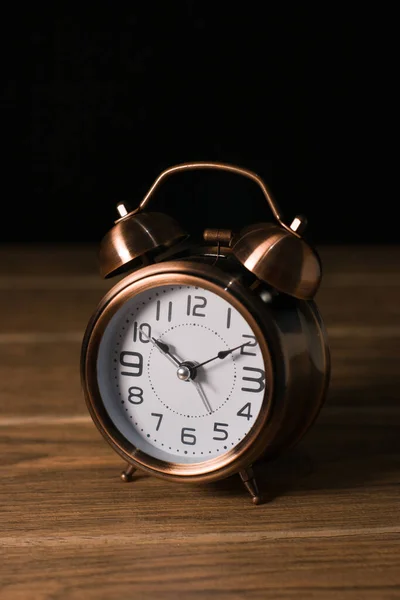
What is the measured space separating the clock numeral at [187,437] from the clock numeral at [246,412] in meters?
0.06

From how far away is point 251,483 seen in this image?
3.12 feet

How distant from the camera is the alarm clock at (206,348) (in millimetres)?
892

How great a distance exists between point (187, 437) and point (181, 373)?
7cm

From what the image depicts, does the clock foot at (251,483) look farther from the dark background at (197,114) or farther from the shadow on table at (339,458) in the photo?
the dark background at (197,114)

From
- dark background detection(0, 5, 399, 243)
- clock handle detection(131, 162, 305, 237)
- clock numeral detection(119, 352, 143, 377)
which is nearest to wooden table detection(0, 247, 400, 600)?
clock numeral detection(119, 352, 143, 377)

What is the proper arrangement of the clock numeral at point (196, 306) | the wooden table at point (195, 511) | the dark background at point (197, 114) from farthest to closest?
the dark background at point (197, 114)
the clock numeral at point (196, 306)
the wooden table at point (195, 511)

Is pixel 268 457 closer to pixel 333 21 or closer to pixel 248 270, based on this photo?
pixel 248 270

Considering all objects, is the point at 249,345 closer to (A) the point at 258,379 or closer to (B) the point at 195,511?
(A) the point at 258,379

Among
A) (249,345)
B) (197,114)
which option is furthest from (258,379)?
(197,114)

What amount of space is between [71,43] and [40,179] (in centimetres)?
30

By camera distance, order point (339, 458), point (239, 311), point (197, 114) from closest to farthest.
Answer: point (239, 311)
point (339, 458)
point (197, 114)

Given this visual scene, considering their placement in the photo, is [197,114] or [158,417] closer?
[158,417]

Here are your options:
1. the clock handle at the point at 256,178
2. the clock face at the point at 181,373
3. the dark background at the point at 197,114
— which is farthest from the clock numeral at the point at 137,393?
the dark background at the point at 197,114

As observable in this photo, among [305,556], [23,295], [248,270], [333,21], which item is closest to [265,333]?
[248,270]
